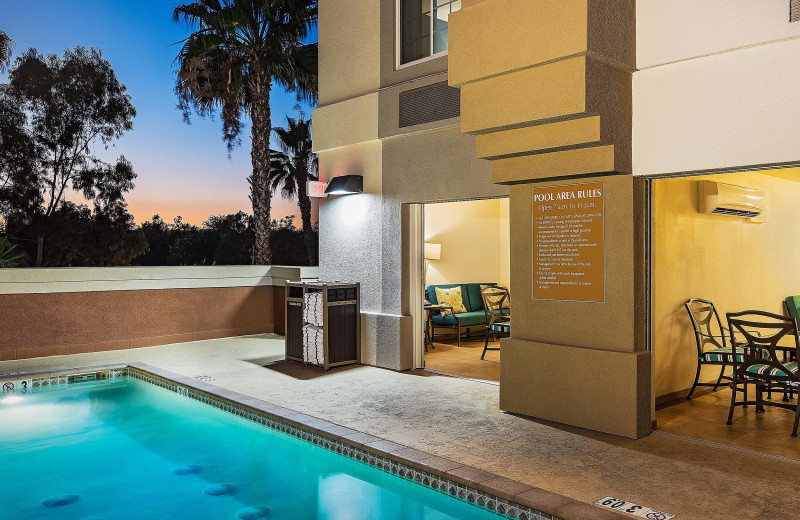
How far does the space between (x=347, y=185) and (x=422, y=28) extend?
7.04 feet

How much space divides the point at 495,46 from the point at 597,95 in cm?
92

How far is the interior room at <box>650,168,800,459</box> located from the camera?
5.23 meters

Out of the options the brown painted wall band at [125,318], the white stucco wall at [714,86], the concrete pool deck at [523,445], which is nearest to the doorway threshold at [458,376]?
the concrete pool deck at [523,445]

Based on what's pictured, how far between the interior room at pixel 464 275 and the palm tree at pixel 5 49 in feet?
53.5

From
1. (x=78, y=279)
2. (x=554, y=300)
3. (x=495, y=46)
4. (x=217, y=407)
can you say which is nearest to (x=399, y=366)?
(x=217, y=407)

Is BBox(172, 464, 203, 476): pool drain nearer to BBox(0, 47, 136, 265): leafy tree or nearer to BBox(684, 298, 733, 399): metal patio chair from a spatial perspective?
BBox(684, 298, 733, 399): metal patio chair

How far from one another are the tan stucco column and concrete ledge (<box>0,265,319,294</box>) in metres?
6.50

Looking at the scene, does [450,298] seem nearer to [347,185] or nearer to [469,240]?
[469,240]

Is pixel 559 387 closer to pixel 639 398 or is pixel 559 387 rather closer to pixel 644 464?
pixel 639 398

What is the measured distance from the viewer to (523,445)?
4.76 metres

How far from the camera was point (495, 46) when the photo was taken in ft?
16.3

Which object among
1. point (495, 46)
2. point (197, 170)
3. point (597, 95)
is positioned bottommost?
point (597, 95)

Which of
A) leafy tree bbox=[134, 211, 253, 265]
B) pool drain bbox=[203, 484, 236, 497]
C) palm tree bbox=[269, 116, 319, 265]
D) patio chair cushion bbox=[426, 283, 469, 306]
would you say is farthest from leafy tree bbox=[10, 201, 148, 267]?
pool drain bbox=[203, 484, 236, 497]

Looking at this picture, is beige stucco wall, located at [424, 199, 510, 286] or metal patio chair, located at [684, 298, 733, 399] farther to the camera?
beige stucco wall, located at [424, 199, 510, 286]
